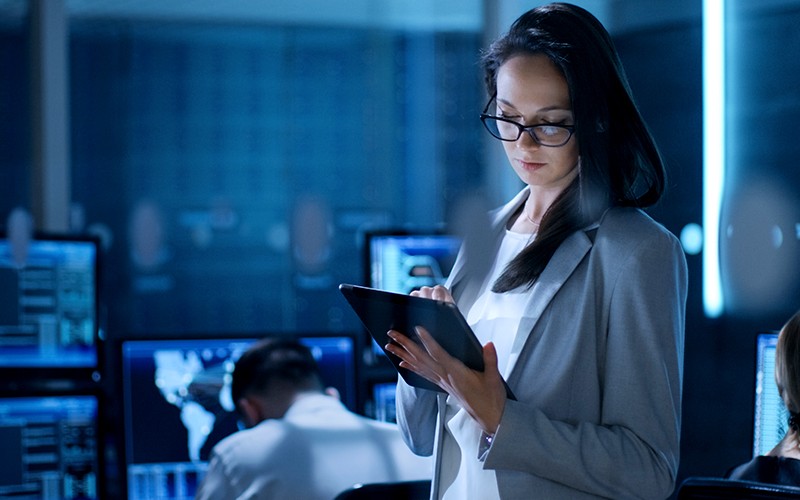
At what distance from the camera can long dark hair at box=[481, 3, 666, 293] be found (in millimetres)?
1094

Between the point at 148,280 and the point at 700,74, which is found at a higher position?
the point at 700,74

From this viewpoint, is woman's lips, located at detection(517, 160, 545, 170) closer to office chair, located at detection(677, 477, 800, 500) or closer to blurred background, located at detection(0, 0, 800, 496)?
blurred background, located at detection(0, 0, 800, 496)

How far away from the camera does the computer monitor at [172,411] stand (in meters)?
2.40

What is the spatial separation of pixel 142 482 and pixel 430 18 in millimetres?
1698

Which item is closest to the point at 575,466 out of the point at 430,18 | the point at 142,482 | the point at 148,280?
the point at 142,482

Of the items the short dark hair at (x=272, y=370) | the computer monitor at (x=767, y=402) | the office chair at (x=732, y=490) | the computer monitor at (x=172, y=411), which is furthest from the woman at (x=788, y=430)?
the computer monitor at (x=172, y=411)

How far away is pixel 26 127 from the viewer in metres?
3.19

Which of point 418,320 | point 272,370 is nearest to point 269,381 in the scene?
point 272,370

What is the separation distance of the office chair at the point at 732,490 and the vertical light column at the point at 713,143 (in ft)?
3.86

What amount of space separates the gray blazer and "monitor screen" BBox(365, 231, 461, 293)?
1575mm

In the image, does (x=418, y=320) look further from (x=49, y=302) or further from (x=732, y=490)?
(x=49, y=302)

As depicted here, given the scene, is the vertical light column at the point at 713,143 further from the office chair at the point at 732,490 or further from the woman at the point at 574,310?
the woman at the point at 574,310

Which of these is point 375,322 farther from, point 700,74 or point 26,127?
point 26,127

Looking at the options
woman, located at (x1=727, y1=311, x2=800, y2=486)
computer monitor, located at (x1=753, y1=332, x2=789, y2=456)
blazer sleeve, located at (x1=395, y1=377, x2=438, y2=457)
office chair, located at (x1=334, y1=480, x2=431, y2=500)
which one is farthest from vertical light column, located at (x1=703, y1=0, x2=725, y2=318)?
blazer sleeve, located at (x1=395, y1=377, x2=438, y2=457)
